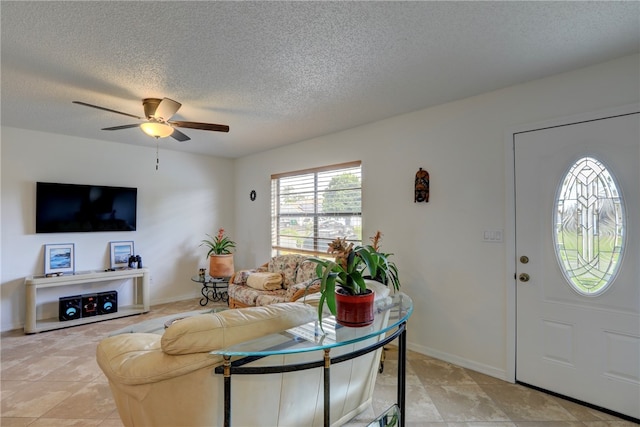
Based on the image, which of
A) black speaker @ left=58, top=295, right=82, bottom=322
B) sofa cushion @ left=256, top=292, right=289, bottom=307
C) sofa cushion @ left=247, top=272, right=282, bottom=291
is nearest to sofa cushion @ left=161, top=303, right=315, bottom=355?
sofa cushion @ left=256, top=292, right=289, bottom=307

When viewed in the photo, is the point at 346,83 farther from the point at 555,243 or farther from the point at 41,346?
the point at 41,346

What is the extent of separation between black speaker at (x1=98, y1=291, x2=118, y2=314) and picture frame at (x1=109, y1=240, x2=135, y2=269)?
1.35ft

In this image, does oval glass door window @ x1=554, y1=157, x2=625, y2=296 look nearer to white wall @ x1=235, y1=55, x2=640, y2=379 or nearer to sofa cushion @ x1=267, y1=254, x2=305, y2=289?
white wall @ x1=235, y1=55, x2=640, y2=379

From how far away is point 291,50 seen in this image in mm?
2043

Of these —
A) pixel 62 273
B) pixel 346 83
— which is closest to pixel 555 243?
pixel 346 83

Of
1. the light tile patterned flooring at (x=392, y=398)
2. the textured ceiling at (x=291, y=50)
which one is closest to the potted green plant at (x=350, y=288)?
the light tile patterned flooring at (x=392, y=398)

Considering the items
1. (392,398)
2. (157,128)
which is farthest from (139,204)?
(392,398)

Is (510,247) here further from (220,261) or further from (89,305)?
(89,305)

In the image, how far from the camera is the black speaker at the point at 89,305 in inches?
159

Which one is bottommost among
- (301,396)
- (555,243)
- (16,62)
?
(301,396)

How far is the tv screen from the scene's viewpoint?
13.0 ft

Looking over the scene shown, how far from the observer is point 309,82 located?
2529 millimetres

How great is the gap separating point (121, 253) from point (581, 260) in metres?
5.39

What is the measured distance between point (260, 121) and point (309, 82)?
1.19m
